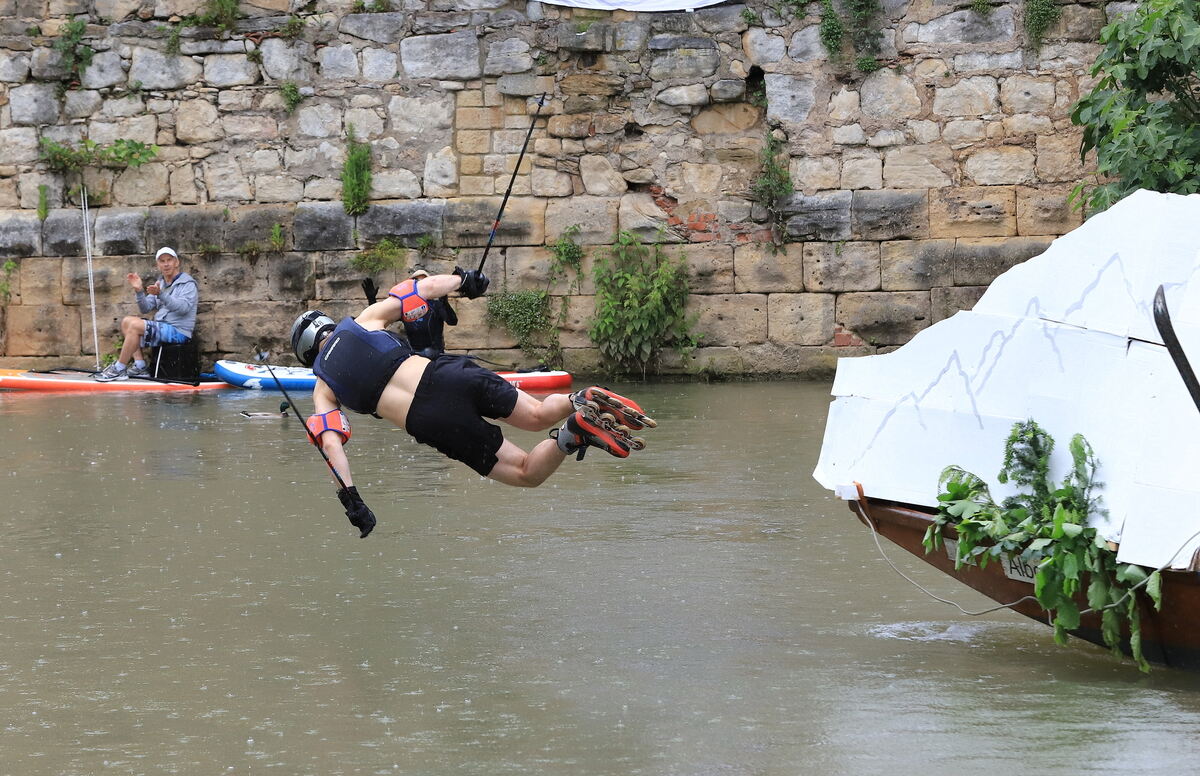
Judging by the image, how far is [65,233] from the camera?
16.3 meters

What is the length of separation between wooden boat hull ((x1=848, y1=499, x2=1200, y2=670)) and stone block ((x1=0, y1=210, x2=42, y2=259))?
43.1 feet

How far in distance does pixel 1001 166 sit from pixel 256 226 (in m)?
7.53

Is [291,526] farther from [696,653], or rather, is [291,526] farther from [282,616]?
[696,653]

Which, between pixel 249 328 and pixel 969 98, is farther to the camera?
pixel 249 328

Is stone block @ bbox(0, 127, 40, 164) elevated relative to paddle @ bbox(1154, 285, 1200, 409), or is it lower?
elevated

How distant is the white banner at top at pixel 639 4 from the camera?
15242 millimetres

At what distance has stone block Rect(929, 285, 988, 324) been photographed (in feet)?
48.5

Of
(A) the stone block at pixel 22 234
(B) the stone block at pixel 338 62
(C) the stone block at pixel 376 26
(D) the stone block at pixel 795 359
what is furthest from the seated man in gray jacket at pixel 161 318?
(D) the stone block at pixel 795 359

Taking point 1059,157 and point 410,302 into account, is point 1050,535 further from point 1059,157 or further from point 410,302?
point 1059,157

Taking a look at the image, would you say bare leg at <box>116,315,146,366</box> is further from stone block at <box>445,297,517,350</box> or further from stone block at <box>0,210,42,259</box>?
stone block at <box>445,297,517,350</box>

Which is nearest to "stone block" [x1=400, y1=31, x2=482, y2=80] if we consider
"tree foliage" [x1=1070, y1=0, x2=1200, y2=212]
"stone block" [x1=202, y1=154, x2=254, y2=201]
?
"stone block" [x1=202, y1=154, x2=254, y2=201]

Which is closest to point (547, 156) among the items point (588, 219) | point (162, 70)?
point (588, 219)

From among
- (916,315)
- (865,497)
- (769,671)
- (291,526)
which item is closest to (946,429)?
(865,497)

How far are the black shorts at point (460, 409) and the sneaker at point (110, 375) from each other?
9493mm
